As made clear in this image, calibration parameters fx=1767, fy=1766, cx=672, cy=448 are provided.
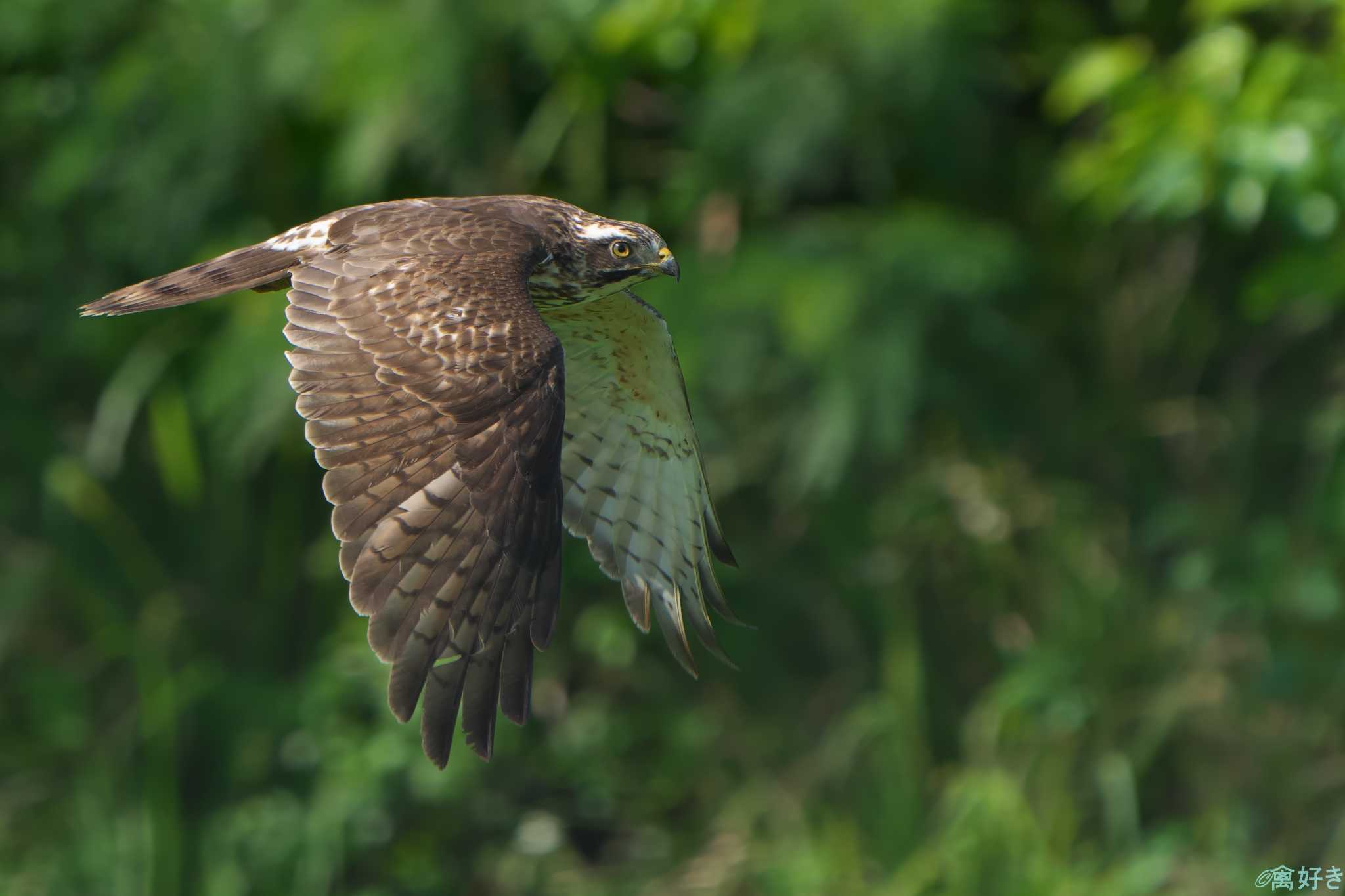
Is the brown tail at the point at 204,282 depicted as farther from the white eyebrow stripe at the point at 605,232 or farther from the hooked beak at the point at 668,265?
the hooked beak at the point at 668,265

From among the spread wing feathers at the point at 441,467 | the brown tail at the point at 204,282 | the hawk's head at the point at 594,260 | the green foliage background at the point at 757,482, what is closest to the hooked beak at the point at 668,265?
the hawk's head at the point at 594,260

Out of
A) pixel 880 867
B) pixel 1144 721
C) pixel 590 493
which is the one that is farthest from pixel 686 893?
pixel 590 493

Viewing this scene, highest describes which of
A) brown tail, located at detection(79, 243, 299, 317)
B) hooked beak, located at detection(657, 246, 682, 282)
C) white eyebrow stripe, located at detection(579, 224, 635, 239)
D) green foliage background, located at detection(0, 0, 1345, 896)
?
brown tail, located at detection(79, 243, 299, 317)

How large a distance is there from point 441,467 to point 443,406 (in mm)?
122

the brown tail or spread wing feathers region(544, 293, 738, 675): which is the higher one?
the brown tail

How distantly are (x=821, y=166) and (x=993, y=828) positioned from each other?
2.30 m

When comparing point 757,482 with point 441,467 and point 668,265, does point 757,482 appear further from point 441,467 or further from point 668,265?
point 441,467

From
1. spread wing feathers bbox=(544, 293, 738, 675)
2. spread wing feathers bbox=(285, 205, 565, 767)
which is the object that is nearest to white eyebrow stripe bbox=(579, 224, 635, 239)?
spread wing feathers bbox=(544, 293, 738, 675)

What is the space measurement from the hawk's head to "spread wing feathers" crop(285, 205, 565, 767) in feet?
1.73

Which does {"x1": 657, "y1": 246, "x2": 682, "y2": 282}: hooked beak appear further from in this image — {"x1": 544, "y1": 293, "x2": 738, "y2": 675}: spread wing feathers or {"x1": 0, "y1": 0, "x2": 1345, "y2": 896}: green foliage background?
{"x1": 0, "y1": 0, "x2": 1345, "y2": 896}: green foliage background

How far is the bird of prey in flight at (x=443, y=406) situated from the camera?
3.03 m

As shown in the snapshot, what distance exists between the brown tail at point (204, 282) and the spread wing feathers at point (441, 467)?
270 mm

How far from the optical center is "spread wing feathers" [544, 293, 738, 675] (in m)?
4.29

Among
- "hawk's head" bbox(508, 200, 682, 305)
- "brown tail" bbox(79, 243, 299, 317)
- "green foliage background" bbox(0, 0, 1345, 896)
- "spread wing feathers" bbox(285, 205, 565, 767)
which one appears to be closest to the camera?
"spread wing feathers" bbox(285, 205, 565, 767)
